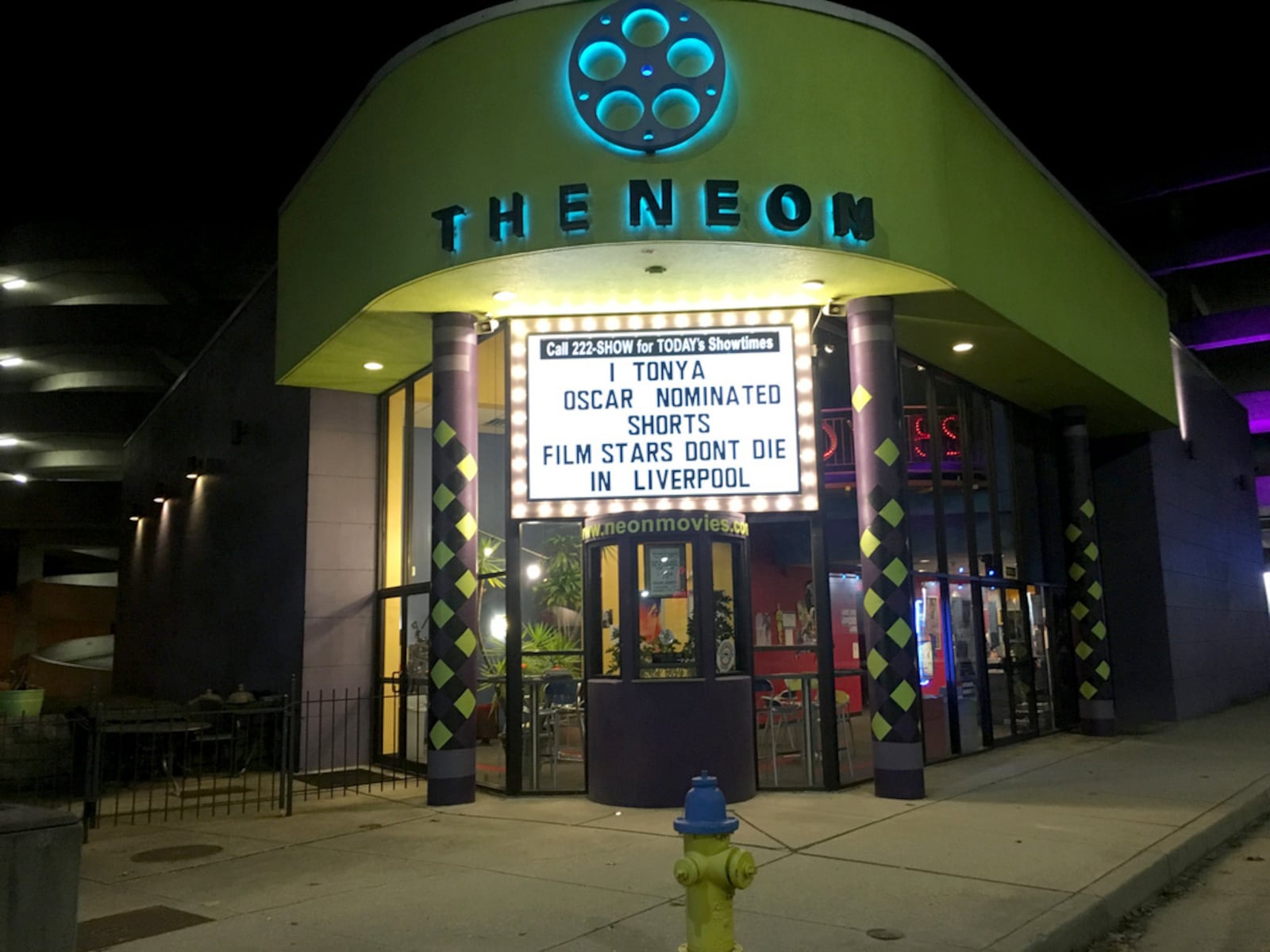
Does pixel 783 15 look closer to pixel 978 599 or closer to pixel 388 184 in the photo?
pixel 388 184

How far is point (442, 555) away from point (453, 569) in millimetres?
196

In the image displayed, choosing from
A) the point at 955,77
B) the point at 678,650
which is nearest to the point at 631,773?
the point at 678,650

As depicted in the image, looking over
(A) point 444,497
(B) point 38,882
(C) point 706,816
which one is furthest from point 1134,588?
(B) point 38,882

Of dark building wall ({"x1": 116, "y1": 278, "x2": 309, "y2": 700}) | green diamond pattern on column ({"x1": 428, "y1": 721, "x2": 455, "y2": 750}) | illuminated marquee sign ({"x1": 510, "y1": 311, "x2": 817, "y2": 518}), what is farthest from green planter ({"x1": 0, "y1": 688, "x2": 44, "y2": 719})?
illuminated marquee sign ({"x1": 510, "y1": 311, "x2": 817, "y2": 518})

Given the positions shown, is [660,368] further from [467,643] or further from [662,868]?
[662,868]

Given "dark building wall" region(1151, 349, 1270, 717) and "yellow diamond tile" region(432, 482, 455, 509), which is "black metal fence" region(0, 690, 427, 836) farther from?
"dark building wall" region(1151, 349, 1270, 717)

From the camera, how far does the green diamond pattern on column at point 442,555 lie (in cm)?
1055

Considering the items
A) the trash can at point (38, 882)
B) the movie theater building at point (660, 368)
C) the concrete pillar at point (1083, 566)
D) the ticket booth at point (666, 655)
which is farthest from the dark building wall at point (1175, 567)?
the trash can at point (38, 882)

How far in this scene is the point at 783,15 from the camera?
9.30 metres

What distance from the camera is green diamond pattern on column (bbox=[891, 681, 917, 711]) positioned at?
399 inches

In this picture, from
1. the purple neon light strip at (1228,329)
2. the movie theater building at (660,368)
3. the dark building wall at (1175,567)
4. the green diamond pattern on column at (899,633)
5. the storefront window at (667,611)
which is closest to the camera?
the movie theater building at (660,368)

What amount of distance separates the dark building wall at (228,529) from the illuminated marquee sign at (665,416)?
4.65 meters

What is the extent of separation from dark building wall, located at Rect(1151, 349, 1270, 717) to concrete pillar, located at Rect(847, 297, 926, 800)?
922cm

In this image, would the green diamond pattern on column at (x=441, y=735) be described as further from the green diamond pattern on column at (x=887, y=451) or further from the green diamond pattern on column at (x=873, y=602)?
the green diamond pattern on column at (x=887, y=451)
